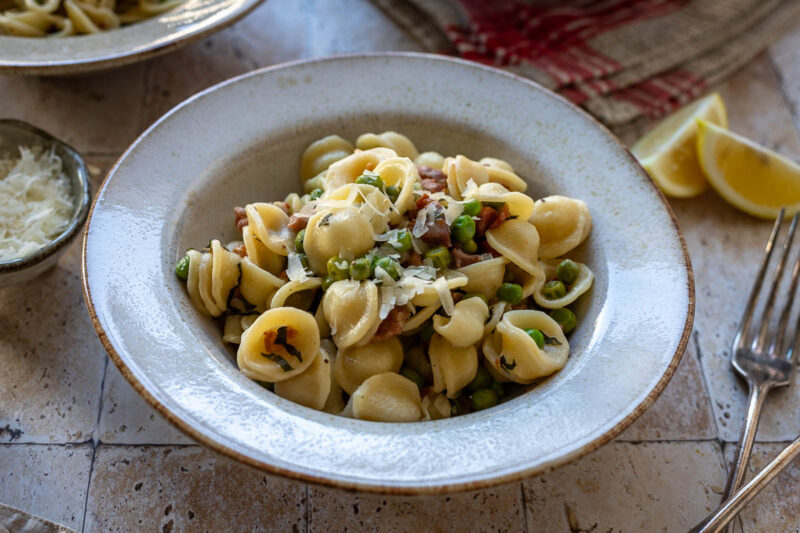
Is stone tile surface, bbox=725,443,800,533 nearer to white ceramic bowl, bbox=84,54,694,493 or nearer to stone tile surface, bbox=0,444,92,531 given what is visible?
white ceramic bowl, bbox=84,54,694,493

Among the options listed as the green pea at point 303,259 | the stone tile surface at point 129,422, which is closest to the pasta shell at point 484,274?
the green pea at point 303,259

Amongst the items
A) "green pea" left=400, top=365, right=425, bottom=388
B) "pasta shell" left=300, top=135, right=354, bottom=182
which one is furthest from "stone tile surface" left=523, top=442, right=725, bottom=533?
"pasta shell" left=300, top=135, right=354, bottom=182

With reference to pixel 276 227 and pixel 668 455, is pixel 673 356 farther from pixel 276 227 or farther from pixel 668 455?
pixel 276 227

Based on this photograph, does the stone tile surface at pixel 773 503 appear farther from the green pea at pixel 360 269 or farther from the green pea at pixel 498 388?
the green pea at pixel 360 269

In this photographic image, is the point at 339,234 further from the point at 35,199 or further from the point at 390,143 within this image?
the point at 35,199

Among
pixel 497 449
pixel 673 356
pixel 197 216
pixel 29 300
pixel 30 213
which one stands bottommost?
pixel 29 300

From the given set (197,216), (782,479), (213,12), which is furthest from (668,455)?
(213,12)
